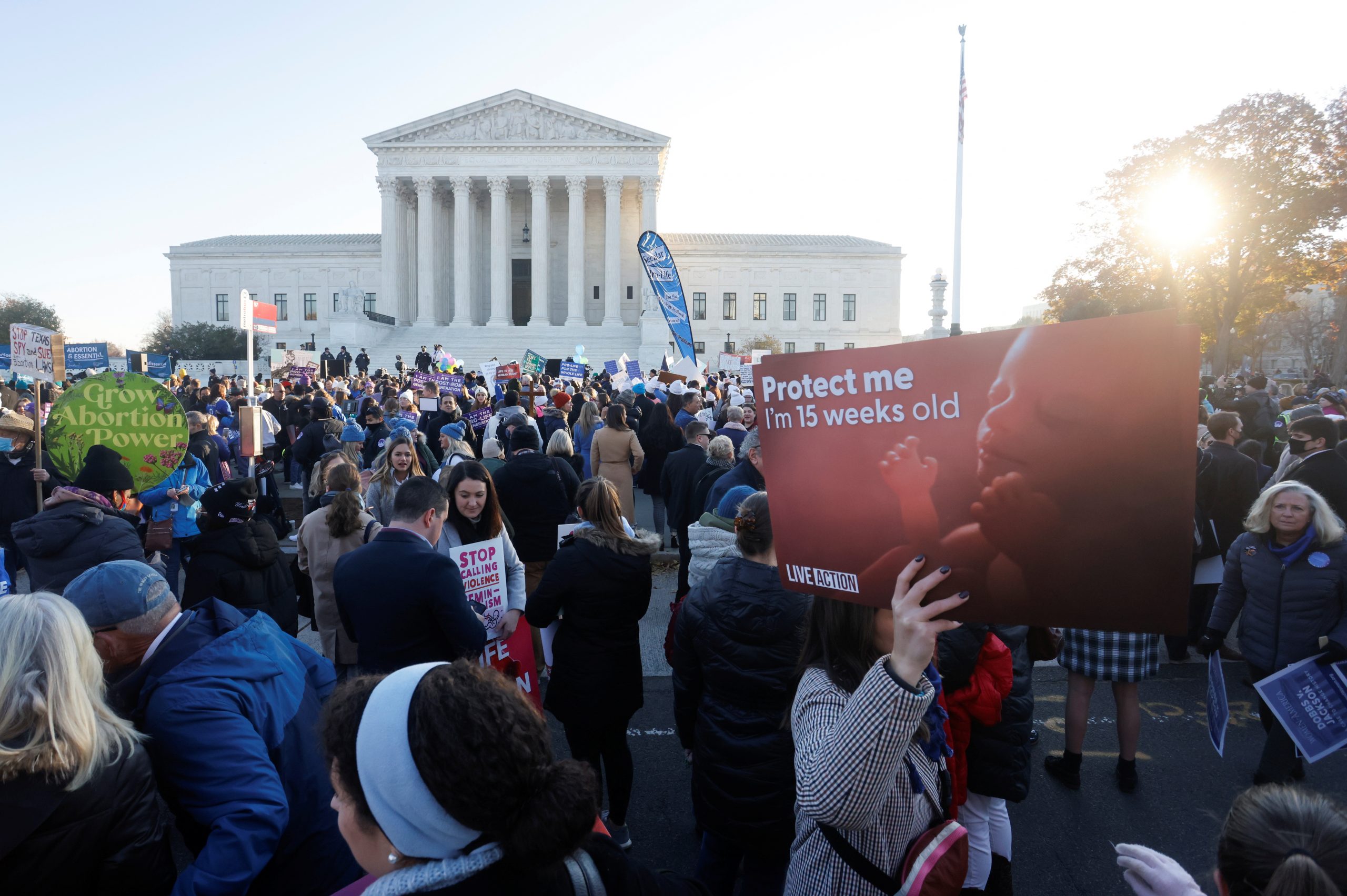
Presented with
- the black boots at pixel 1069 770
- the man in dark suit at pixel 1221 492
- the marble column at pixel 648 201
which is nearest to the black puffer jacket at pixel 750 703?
the black boots at pixel 1069 770

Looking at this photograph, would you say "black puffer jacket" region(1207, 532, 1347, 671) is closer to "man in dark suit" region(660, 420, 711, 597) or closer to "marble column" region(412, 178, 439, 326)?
"man in dark suit" region(660, 420, 711, 597)

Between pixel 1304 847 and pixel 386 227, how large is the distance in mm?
56258

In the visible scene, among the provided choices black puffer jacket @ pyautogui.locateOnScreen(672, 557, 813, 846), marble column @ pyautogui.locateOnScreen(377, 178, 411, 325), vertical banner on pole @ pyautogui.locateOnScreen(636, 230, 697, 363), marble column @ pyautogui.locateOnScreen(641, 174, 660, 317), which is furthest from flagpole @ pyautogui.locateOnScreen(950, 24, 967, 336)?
marble column @ pyautogui.locateOnScreen(377, 178, 411, 325)

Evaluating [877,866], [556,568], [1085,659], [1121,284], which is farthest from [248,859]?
[1121,284]

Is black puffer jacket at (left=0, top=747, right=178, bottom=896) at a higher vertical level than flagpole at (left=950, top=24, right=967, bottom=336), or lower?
lower

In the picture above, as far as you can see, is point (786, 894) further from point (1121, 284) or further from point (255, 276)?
point (255, 276)

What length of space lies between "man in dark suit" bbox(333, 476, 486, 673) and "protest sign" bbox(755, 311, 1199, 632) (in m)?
2.07

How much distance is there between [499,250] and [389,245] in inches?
288

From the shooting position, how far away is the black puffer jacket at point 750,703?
2713 mm

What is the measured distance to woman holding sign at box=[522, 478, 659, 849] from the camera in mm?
3781

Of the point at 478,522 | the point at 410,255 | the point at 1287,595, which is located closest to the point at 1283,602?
the point at 1287,595

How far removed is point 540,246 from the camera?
52.0m

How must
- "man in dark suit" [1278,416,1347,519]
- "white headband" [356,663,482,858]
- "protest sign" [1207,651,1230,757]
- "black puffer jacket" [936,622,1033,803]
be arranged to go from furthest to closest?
"man in dark suit" [1278,416,1347,519] < "protest sign" [1207,651,1230,757] < "black puffer jacket" [936,622,1033,803] < "white headband" [356,663,482,858]

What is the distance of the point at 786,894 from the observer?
2201 millimetres
